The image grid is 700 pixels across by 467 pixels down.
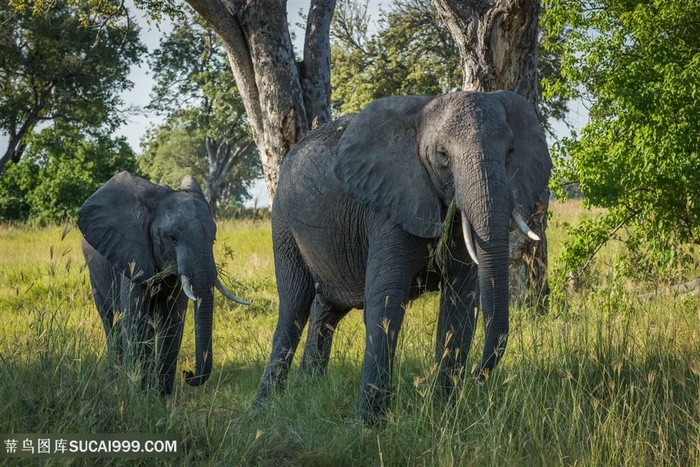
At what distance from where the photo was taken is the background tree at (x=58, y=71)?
26.3 m

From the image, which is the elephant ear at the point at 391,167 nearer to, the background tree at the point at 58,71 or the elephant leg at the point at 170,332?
the elephant leg at the point at 170,332

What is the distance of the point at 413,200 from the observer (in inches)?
220

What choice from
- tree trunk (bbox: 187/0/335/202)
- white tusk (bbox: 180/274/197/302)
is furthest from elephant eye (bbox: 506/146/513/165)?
tree trunk (bbox: 187/0/335/202)

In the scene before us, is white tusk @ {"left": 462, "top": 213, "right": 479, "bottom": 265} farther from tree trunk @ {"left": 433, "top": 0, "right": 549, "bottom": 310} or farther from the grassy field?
tree trunk @ {"left": 433, "top": 0, "right": 549, "bottom": 310}

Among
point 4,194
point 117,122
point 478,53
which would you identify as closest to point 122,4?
point 478,53

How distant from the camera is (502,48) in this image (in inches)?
369

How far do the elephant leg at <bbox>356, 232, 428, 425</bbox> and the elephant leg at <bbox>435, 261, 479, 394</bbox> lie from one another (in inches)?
10.8

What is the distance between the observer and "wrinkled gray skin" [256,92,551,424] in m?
5.14

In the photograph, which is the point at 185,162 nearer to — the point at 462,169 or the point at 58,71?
the point at 58,71

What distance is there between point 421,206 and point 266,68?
5.29 m

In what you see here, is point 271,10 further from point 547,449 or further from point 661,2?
point 547,449

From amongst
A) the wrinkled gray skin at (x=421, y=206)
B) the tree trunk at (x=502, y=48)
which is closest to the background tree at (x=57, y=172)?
the tree trunk at (x=502, y=48)

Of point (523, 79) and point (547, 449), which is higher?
point (523, 79)

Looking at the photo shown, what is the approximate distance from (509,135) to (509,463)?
1.98 meters
